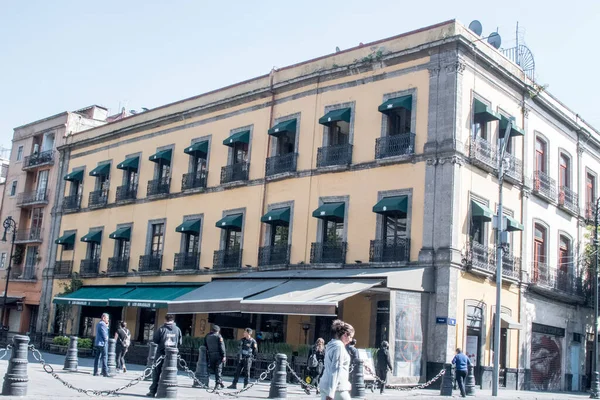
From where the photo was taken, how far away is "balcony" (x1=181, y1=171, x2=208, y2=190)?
102ft

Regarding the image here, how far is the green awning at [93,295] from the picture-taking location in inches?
1241

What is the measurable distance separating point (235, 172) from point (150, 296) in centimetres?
593

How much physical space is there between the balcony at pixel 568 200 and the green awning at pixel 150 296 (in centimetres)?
1479

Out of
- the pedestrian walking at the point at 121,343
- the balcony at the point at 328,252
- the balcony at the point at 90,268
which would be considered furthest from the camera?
the balcony at the point at 90,268

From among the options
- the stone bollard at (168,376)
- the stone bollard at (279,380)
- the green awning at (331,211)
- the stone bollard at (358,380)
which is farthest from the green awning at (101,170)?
the stone bollard at (168,376)

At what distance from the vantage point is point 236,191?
29750 millimetres

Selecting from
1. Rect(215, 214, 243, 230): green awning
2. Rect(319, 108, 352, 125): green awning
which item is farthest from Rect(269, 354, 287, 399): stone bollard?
Rect(215, 214, 243, 230): green awning

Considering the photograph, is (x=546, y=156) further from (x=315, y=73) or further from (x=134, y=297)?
(x=134, y=297)

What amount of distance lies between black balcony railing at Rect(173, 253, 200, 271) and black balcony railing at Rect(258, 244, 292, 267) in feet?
12.3

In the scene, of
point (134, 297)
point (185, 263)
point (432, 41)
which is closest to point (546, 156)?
point (432, 41)

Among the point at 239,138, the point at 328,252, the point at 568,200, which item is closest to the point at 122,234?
the point at 239,138

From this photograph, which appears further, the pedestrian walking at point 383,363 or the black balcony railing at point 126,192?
the black balcony railing at point 126,192

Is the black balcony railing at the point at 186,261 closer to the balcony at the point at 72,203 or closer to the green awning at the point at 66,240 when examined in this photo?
the green awning at the point at 66,240

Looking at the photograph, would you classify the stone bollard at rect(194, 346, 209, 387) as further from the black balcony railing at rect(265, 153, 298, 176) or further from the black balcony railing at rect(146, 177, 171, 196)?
the black balcony railing at rect(146, 177, 171, 196)
